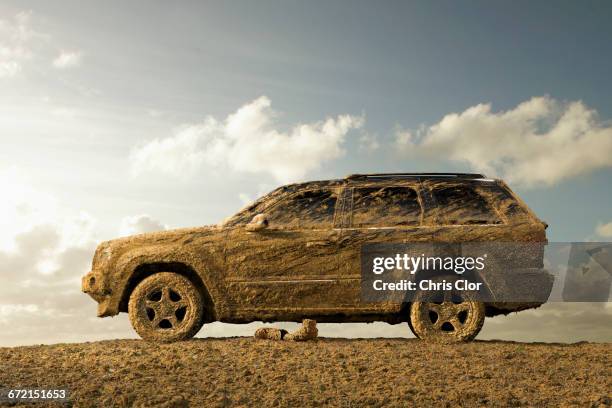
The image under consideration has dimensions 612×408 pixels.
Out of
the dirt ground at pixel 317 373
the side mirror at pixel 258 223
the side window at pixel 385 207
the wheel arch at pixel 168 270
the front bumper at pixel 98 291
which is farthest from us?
the front bumper at pixel 98 291

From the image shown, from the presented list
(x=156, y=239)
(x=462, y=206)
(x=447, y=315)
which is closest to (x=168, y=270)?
(x=156, y=239)

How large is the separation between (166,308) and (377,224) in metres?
3.27

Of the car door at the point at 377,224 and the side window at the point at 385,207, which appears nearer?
the car door at the point at 377,224

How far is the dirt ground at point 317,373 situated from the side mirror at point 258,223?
1559 mm

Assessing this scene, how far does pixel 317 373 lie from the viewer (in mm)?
7785

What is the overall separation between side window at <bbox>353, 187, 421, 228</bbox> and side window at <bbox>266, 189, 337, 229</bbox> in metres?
0.38

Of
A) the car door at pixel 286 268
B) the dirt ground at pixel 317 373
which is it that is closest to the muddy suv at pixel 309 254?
the car door at pixel 286 268

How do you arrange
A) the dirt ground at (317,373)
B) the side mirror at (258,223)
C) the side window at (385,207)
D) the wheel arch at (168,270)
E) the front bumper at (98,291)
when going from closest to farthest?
1. the dirt ground at (317,373)
2. the side mirror at (258,223)
3. the side window at (385,207)
4. the wheel arch at (168,270)
5. the front bumper at (98,291)

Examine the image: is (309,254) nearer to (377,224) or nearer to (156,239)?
(377,224)

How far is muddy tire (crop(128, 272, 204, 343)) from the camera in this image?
31.2 ft

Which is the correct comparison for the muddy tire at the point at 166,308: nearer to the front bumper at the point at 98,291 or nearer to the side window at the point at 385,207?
the front bumper at the point at 98,291

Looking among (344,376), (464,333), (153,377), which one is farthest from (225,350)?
(464,333)

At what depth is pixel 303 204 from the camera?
9.64m

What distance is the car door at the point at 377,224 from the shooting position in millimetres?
9258
